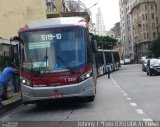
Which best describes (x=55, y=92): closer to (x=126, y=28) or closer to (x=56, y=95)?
(x=56, y=95)

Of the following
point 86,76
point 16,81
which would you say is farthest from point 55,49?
point 16,81

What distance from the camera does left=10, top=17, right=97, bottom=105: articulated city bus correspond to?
15.1 m

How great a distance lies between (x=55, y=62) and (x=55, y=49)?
0.46 m

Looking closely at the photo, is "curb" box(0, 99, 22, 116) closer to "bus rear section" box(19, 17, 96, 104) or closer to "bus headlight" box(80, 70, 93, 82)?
"bus rear section" box(19, 17, 96, 104)

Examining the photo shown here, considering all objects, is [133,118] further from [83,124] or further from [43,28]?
[43,28]

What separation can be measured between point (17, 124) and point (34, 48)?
3.80 meters

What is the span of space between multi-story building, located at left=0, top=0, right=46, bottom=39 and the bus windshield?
93.8 ft

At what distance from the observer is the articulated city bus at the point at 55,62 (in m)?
15.1

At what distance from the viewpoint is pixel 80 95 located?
15.2 m

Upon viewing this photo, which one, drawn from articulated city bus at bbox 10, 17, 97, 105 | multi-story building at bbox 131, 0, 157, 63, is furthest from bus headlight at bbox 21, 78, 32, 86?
multi-story building at bbox 131, 0, 157, 63

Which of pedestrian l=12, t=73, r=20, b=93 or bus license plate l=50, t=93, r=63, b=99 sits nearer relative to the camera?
→ bus license plate l=50, t=93, r=63, b=99

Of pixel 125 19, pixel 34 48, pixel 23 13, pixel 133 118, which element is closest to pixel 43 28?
pixel 34 48

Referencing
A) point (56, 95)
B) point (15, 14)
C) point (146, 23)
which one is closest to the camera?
point (56, 95)

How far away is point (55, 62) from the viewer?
1528 cm
